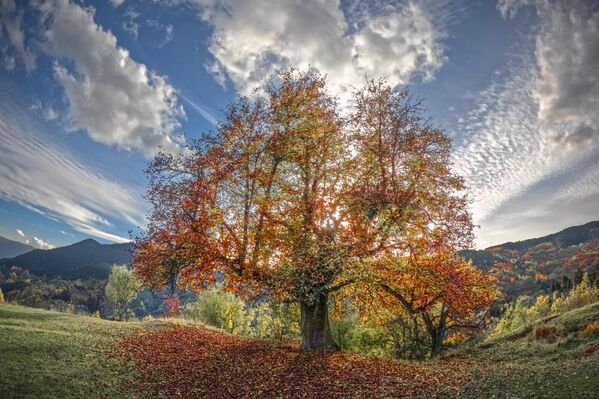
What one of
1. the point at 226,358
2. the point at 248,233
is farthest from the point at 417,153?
the point at 226,358

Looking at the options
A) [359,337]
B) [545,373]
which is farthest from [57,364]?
[359,337]

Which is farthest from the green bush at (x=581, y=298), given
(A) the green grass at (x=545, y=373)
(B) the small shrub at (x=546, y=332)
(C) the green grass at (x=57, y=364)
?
(C) the green grass at (x=57, y=364)

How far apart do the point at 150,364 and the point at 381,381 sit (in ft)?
39.4

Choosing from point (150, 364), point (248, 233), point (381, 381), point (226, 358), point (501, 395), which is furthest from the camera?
point (248, 233)

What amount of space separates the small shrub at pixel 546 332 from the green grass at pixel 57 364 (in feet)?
90.4

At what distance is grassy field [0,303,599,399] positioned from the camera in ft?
43.3

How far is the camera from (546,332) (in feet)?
88.6

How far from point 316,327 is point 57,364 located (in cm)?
1481

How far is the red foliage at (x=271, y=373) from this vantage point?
15211 mm

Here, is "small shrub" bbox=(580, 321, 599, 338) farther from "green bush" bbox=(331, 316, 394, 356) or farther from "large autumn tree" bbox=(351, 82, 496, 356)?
"green bush" bbox=(331, 316, 394, 356)

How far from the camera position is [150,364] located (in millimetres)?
18922

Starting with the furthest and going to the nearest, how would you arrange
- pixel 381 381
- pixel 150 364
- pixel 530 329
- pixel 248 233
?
pixel 530 329, pixel 248 233, pixel 150 364, pixel 381 381

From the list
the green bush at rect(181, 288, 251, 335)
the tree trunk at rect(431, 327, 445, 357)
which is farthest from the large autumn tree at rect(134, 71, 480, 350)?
the green bush at rect(181, 288, 251, 335)

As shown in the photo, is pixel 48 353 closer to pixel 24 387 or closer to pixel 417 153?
pixel 24 387
